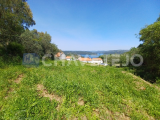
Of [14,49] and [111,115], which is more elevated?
[14,49]

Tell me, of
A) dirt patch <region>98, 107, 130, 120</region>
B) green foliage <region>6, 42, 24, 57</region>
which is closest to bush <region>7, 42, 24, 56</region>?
green foliage <region>6, 42, 24, 57</region>

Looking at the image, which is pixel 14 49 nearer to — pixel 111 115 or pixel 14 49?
pixel 14 49

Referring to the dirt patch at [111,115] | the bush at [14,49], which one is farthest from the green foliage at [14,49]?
the dirt patch at [111,115]

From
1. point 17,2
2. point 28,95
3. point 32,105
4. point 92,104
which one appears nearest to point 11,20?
point 17,2

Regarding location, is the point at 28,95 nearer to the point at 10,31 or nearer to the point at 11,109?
the point at 11,109

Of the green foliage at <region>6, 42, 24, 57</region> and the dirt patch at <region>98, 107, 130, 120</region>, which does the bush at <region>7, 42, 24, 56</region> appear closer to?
the green foliage at <region>6, 42, 24, 57</region>

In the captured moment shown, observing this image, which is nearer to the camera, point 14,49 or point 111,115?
point 111,115

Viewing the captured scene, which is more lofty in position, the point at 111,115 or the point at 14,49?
the point at 14,49

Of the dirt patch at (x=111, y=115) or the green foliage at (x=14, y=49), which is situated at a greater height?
the green foliage at (x=14, y=49)

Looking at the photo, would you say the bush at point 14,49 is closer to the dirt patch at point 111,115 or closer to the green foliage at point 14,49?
the green foliage at point 14,49

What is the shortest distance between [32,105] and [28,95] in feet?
1.40

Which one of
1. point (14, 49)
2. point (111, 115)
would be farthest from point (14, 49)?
point (111, 115)

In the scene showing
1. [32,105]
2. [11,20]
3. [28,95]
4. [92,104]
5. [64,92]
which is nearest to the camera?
[32,105]

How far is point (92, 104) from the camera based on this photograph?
5.60 feet
